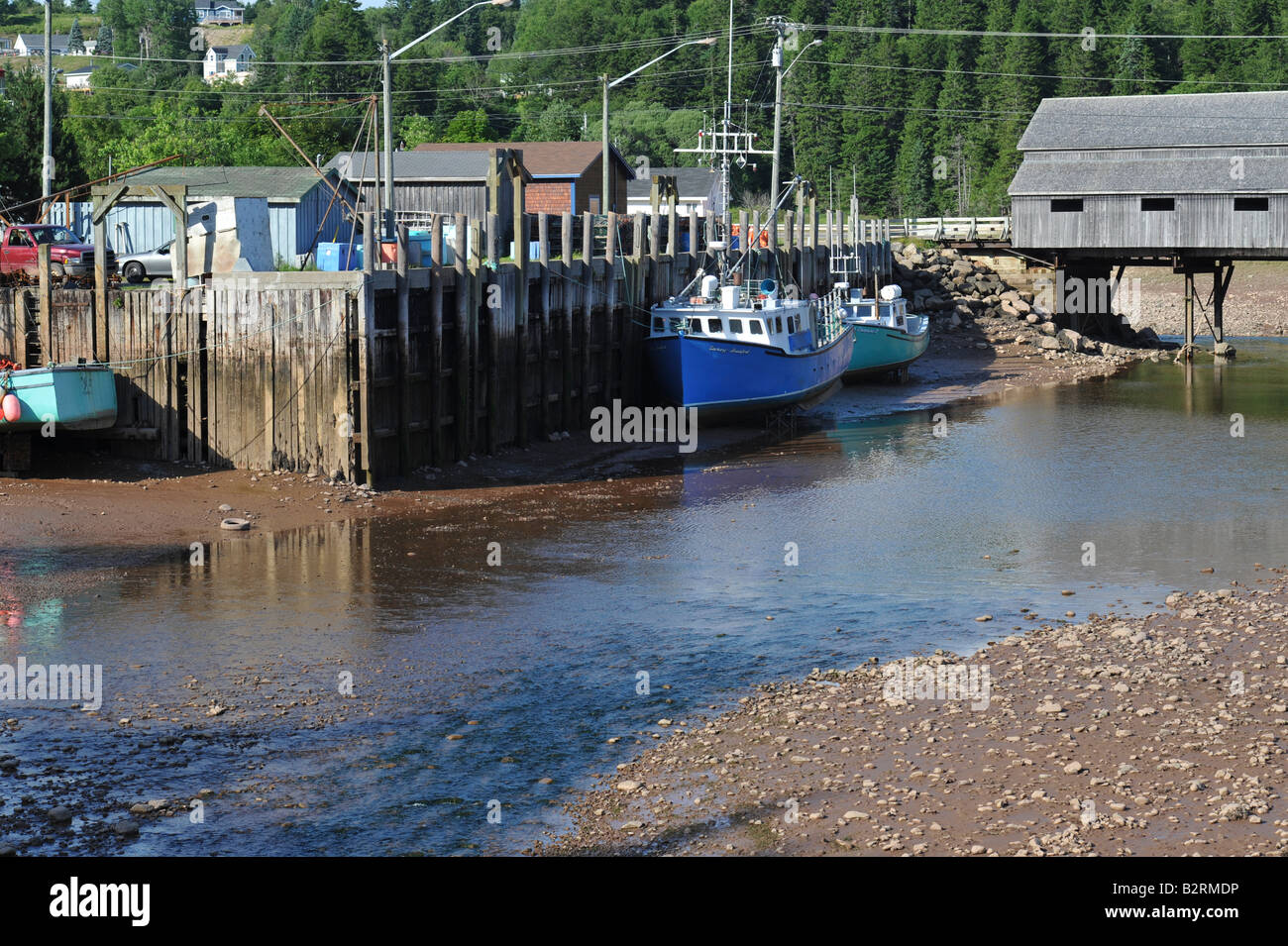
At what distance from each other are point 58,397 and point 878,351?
27298 mm

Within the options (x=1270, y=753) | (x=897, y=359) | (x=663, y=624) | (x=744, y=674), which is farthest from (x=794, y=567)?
(x=897, y=359)

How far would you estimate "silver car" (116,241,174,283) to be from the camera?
33.8 metres

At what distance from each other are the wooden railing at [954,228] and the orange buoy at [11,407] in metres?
46.1

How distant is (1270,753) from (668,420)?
77.2 ft

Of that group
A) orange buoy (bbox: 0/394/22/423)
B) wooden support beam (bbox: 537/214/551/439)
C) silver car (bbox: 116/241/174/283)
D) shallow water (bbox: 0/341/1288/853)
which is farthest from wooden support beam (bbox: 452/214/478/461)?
silver car (bbox: 116/241/174/283)

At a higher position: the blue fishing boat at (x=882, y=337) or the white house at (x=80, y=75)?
the white house at (x=80, y=75)

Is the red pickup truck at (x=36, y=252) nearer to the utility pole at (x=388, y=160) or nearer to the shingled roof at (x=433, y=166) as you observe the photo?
the utility pole at (x=388, y=160)

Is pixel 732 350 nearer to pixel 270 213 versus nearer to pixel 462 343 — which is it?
pixel 462 343

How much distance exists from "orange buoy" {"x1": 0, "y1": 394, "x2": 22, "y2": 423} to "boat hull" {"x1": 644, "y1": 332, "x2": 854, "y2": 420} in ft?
50.1

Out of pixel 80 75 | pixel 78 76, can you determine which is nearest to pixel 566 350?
pixel 80 75

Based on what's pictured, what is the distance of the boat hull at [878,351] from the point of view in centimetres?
4569

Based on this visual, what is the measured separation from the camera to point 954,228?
7231 centimetres

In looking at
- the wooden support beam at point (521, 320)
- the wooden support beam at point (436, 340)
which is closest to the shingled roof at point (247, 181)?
the wooden support beam at point (521, 320)

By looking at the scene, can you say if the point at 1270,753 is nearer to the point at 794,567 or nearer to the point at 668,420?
the point at 794,567
